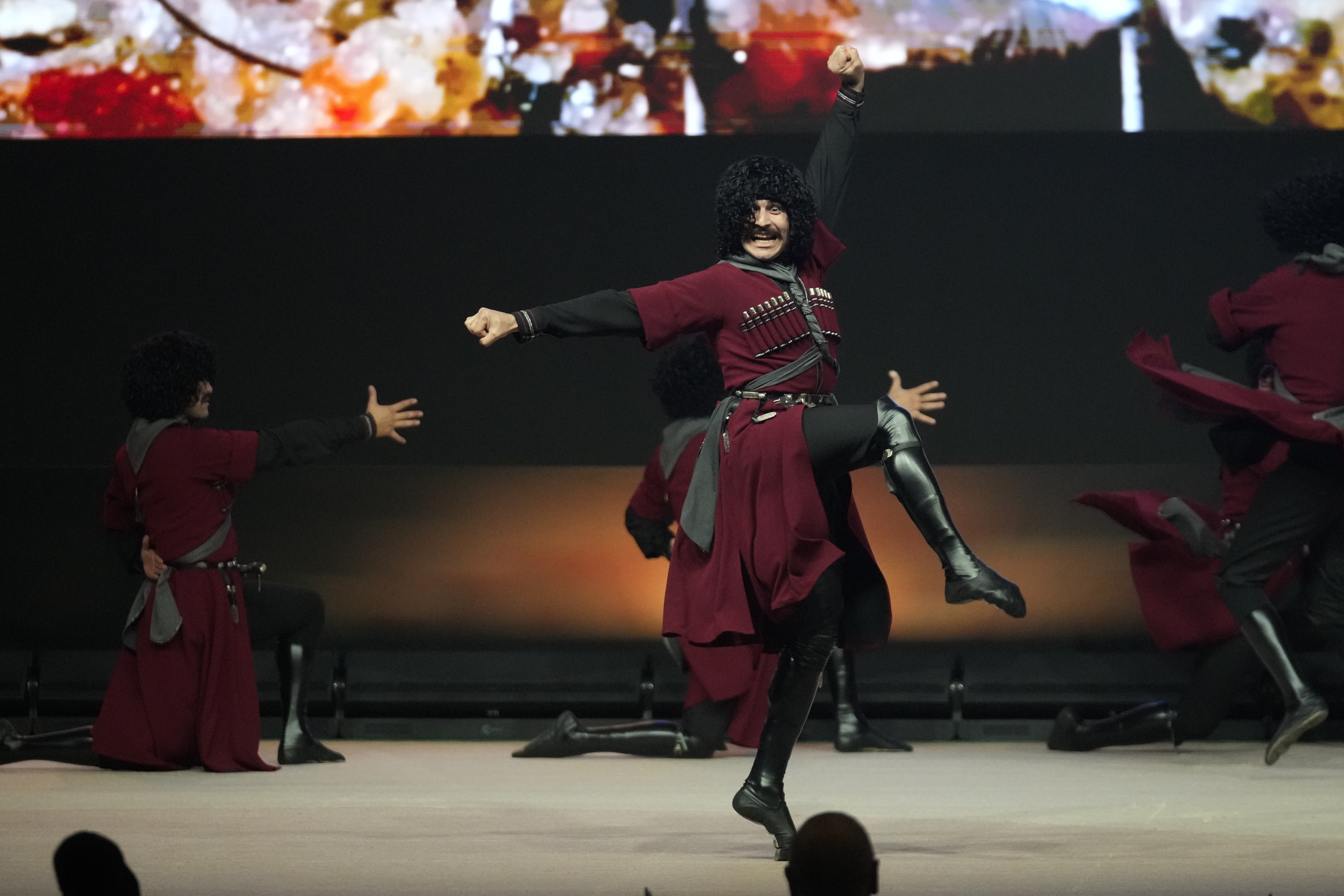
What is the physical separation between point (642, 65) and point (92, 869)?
458cm

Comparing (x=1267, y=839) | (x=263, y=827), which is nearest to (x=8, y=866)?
(x=263, y=827)

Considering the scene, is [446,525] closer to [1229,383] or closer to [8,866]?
[1229,383]

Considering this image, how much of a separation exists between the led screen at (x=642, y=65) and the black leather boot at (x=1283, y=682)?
218 cm

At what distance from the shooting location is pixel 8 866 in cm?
279

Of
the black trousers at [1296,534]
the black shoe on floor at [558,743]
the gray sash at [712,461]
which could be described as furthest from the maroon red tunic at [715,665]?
the gray sash at [712,461]

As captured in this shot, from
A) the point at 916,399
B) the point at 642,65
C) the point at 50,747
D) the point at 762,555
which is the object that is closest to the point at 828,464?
the point at 762,555

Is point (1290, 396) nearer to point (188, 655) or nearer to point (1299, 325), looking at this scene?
point (1299, 325)

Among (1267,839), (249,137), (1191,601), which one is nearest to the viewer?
(1267,839)

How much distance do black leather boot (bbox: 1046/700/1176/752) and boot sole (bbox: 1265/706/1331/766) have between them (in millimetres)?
1008

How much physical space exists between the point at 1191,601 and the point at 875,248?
5.64 ft

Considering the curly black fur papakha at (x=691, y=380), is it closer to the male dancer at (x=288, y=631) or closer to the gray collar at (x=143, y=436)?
the male dancer at (x=288, y=631)

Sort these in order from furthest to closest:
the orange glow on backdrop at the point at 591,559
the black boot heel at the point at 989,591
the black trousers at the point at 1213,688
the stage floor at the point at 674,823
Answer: the orange glow on backdrop at the point at 591,559 < the black trousers at the point at 1213,688 < the black boot heel at the point at 989,591 < the stage floor at the point at 674,823

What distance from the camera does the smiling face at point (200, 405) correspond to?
4.89 meters

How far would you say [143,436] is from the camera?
4.84 meters
